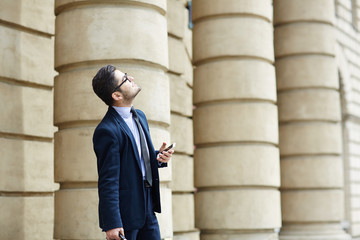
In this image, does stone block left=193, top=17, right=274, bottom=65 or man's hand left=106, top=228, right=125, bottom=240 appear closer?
man's hand left=106, top=228, right=125, bottom=240

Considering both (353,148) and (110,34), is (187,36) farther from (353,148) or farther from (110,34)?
(353,148)

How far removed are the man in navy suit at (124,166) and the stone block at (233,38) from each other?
526 cm

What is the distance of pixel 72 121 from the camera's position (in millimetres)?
5895

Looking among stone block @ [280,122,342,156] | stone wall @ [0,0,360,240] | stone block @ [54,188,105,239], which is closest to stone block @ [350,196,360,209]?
stone wall @ [0,0,360,240]

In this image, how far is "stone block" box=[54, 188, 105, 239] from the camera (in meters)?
5.70

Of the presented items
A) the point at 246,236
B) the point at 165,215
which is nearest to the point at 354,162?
the point at 246,236

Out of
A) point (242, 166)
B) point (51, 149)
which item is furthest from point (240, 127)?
point (51, 149)

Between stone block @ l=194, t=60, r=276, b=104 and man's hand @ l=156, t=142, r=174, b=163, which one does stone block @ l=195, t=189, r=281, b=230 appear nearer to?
stone block @ l=194, t=60, r=276, b=104

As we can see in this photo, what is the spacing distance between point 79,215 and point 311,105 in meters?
6.83

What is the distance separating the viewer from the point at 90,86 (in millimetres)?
5855

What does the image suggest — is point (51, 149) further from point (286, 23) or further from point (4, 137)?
point (286, 23)

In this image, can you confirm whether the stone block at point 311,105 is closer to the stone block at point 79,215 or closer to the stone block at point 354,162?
the stone block at point 354,162

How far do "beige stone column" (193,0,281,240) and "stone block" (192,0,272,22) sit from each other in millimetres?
15

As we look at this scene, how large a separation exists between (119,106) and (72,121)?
2.02 meters
